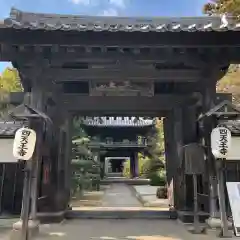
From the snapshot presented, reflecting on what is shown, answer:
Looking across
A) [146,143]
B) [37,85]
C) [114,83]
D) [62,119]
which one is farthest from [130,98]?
[146,143]

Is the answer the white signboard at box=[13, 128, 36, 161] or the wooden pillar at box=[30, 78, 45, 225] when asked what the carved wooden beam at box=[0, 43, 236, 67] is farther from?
the white signboard at box=[13, 128, 36, 161]

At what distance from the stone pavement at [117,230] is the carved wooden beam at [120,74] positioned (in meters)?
3.59

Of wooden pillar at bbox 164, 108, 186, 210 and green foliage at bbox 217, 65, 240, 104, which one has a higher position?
green foliage at bbox 217, 65, 240, 104

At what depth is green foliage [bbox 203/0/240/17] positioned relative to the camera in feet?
44.2

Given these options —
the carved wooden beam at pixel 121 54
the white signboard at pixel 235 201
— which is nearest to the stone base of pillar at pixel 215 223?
the white signboard at pixel 235 201

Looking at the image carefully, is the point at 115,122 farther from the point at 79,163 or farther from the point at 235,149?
the point at 235,149

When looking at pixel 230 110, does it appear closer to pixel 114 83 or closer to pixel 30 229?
pixel 114 83

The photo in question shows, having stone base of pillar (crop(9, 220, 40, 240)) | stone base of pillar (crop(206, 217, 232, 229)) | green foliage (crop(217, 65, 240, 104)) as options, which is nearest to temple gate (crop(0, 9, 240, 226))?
stone base of pillar (crop(206, 217, 232, 229))

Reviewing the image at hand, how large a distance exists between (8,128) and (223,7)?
11.1 meters

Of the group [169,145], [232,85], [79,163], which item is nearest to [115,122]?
[79,163]

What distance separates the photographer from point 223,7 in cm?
1453

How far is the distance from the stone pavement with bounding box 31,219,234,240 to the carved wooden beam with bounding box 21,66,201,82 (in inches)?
141

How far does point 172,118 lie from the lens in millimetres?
9375

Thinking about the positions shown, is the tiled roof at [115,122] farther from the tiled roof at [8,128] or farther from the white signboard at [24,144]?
the white signboard at [24,144]
